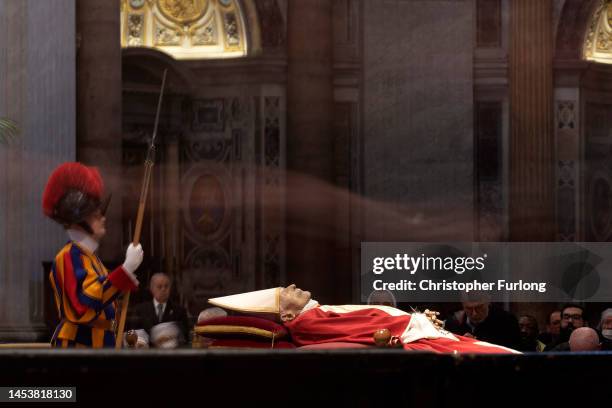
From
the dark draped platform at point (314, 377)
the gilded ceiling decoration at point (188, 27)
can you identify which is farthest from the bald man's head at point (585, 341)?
the gilded ceiling decoration at point (188, 27)

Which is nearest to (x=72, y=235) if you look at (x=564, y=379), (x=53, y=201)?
(x=53, y=201)

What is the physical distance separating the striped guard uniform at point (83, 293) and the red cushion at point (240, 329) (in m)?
0.37

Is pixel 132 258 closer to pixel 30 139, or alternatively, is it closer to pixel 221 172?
pixel 30 139

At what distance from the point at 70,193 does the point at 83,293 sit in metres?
0.43

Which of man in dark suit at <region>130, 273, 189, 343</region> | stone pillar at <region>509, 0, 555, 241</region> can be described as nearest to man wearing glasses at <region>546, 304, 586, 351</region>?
man in dark suit at <region>130, 273, 189, 343</region>

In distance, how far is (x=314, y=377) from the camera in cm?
312

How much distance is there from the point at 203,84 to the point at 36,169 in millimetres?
3486

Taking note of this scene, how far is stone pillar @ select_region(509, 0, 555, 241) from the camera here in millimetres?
15672

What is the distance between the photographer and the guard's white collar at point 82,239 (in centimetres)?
522

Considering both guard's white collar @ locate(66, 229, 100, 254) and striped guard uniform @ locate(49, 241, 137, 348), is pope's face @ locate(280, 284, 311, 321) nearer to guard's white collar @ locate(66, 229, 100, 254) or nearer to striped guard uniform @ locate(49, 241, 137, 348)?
striped guard uniform @ locate(49, 241, 137, 348)

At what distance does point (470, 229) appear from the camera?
1611cm

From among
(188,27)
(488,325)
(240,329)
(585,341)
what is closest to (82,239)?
(240,329)

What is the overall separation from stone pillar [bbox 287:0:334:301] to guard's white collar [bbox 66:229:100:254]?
10.4 meters

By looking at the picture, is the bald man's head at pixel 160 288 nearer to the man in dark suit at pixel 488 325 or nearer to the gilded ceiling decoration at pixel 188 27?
the man in dark suit at pixel 488 325
